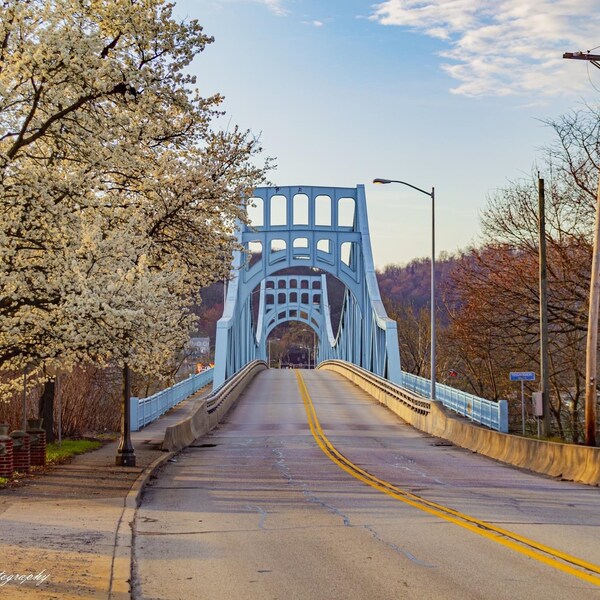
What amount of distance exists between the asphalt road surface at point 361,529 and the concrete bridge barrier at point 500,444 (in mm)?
540

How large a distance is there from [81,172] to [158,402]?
2232cm

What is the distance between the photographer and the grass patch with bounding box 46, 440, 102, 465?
20.9 metres

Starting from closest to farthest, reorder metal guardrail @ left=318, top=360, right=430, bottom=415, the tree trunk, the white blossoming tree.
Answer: the white blossoming tree
the tree trunk
metal guardrail @ left=318, top=360, right=430, bottom=415

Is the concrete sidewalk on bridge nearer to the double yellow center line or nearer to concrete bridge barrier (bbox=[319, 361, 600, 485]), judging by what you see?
the double yellow center line

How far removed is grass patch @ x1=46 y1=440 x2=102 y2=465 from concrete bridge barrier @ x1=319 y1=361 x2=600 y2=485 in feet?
34.8

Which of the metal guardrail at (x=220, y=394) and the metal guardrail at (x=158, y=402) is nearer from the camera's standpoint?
the metal guardrail at (x=158, y=402)

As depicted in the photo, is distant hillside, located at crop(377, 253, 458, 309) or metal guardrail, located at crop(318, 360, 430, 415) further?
distant hillside, located at crop(377, 253, 458, 309)

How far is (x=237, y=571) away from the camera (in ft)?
29.3

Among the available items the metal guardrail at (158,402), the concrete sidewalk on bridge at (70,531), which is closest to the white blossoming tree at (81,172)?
the concrete sidewalk on bridge at (70,531)

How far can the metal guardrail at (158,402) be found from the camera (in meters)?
32.7

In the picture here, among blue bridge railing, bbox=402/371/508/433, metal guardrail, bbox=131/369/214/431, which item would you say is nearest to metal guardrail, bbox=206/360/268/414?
metal guardrail, bbox=131/369/214/431

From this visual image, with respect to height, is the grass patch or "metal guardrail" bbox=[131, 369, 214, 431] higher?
"metal guardrail" bbox=[131, 369, 214, 431]

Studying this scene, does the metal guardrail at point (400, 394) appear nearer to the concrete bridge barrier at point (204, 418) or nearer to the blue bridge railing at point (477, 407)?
the blue bridge railing at point (477, 407)

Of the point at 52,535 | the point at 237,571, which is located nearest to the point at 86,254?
the point at 52,535
